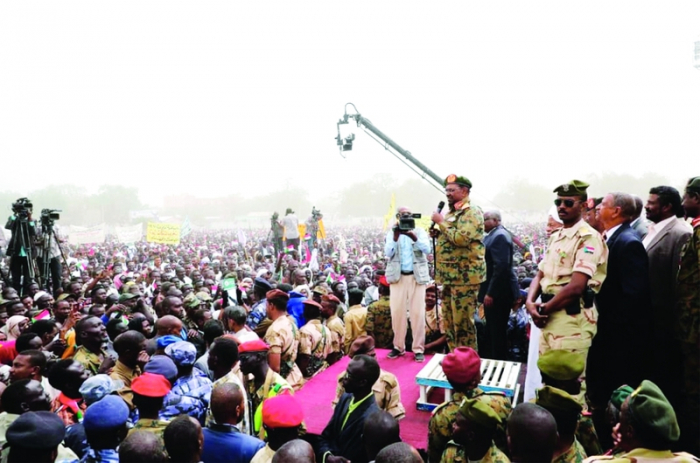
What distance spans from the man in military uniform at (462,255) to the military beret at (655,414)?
2.64 meters

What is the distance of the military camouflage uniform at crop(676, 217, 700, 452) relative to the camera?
3.36 metres

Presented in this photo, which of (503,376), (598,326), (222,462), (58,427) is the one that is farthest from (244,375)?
(598,326)

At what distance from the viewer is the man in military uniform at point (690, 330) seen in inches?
132

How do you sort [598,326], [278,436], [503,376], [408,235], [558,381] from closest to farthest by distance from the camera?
[278,436], [558,381], [598,326], [503,376], [408,235]

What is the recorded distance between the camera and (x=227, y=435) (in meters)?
2.83

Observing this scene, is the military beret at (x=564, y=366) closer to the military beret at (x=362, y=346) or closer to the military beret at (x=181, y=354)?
the military beret at (x=362, y=346)

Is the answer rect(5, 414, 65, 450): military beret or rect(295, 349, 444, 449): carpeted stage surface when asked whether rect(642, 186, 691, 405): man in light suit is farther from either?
rect(5, 414, 65, 450): military beret

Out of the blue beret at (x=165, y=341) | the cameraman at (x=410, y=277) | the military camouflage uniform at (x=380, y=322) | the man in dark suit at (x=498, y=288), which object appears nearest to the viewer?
the blue beret at (x=165, y=341)

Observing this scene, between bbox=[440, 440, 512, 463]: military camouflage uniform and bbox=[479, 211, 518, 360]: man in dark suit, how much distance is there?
2751mm

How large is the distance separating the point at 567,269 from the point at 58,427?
11.8 feet

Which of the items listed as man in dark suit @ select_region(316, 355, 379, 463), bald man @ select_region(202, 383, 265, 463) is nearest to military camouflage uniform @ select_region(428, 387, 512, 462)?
man in dark suit @ select_region(316, 355, 379, 463)

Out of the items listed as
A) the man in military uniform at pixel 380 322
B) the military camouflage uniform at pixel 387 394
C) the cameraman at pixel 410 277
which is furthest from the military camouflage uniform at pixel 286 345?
the man in military uniform at pixel 380 322

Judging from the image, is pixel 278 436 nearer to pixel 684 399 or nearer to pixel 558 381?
pixel 558 381

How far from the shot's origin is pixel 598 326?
12.3ft
